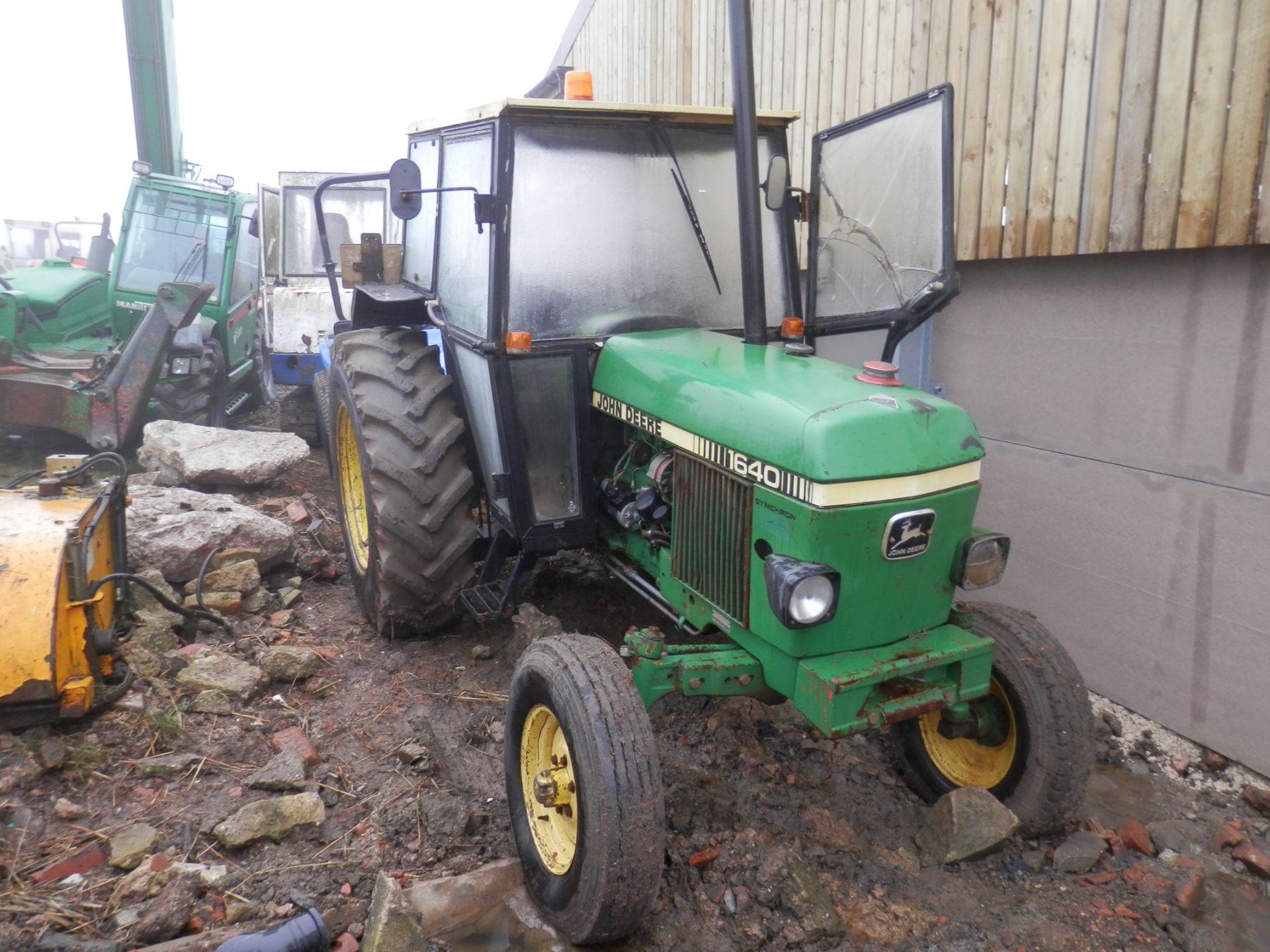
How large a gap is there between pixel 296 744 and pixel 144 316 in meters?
5.38

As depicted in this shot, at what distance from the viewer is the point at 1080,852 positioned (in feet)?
10.2

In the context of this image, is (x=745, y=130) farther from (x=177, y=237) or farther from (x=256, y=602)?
(x=177, y=237)

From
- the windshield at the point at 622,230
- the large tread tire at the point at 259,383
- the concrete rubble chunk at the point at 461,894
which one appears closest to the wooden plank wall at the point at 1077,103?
the windshield at the point at 622,230

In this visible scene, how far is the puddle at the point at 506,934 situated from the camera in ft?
8.77

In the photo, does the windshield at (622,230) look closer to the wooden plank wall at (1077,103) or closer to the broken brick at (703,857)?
the wooden plank wall at (1077,103)

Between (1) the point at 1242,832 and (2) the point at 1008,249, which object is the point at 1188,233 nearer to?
(2) the point at 1008,249

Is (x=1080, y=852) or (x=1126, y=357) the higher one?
(x=1126, y=357)

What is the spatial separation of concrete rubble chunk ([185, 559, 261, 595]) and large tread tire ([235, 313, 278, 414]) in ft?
17.2

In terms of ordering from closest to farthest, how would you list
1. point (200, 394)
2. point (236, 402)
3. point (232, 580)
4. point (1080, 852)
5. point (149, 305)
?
point (1080, 852)
point (232, 580)
point (200, 394)
point (149, 305)
point (236, 402)

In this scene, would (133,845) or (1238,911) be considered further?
(1238,911)

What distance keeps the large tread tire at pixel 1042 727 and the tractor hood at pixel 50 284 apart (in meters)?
7.99

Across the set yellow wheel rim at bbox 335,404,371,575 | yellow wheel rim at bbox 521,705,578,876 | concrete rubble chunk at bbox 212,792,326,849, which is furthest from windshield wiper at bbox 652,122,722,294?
concrete rubble chunk at bbox 212,792,326,849

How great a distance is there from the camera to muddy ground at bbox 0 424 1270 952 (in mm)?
2740

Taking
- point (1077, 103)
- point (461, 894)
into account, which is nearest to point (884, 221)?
point (1077, 103)
